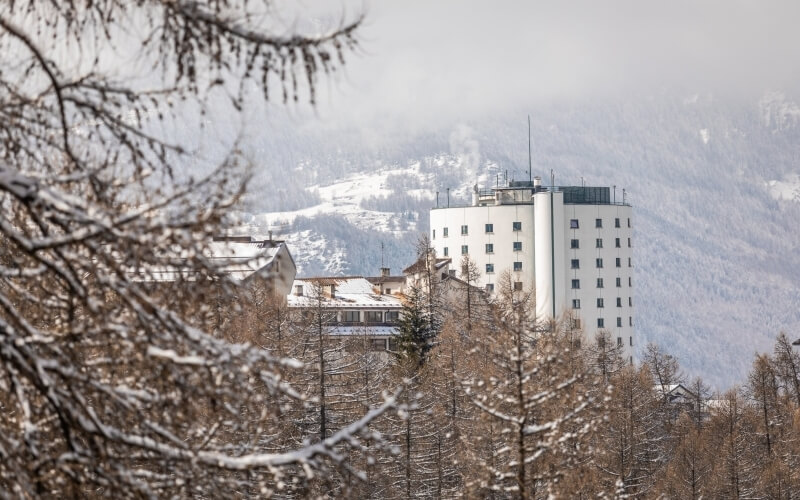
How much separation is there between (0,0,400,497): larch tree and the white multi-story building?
123 metres

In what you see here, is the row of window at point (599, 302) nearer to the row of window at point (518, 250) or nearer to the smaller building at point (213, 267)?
the row of window at point (518, 250)

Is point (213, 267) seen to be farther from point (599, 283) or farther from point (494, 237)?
point (599, 283)

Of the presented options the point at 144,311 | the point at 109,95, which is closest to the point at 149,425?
the point at 144,311

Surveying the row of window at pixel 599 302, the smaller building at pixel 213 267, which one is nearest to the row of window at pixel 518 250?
the row of window at pixel 599 302

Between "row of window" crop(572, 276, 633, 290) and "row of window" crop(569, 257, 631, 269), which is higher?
"row of window" crop(569, 257, 631, 269)

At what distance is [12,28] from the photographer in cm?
687

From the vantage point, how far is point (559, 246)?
133125mm

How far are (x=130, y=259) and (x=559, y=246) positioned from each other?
12766 centimetres

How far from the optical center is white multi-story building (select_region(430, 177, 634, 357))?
5231 inches

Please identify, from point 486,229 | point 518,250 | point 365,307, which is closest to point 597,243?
point 518,250

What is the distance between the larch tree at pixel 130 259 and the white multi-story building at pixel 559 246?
405 feet

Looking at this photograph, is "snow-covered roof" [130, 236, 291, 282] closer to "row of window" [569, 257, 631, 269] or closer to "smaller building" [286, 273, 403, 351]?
"smaller building" [286, 273, 403, 351]

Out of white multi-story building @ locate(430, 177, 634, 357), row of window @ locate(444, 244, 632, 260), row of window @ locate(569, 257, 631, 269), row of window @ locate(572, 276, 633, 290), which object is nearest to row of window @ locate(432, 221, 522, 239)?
white multi-story building @ locate(430, 177, 634, 357)

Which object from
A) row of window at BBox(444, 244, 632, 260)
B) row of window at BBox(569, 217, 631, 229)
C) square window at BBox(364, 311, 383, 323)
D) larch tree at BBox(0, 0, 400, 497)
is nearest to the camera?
larch tree at BBox(0, 0, 400, 497)
